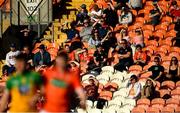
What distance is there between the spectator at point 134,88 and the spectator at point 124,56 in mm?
1025

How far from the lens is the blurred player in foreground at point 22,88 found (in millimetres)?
12430

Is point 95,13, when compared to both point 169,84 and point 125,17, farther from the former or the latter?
point 169,84

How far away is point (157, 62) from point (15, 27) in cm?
622

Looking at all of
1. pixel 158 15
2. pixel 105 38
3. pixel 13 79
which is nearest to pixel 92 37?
pixel 105 38

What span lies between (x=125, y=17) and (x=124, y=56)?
2.48m

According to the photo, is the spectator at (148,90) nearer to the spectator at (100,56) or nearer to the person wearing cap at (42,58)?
the spectator at (100,56)

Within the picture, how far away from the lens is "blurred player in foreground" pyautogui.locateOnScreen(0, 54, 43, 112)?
12430 mm

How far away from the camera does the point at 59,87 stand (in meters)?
12.5

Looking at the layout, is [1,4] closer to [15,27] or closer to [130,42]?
[15,27]

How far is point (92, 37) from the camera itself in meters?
25.0

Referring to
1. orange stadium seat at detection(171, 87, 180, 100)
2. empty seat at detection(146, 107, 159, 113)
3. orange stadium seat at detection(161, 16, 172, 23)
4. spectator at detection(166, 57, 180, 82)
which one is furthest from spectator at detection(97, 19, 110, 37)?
empty seat at detection(146, 107, 159, 113)

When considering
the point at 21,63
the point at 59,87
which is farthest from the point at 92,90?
the point at 21,63

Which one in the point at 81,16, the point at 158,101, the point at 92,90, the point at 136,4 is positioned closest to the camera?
the point at 158,101

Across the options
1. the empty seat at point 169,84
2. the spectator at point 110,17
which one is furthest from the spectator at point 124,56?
the spectator at point 110,17
